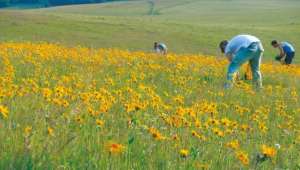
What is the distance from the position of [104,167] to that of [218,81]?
25.1 ft

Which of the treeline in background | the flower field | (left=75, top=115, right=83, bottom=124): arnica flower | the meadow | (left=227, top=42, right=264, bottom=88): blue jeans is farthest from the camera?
the treeline in background

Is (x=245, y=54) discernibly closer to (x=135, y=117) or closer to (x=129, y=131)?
(x=135, y=117)

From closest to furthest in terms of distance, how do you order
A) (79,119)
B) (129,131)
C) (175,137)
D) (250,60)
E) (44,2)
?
1. (175,137)
2. (79,119)
3. (129,131)
4. (250,60)
5. (44,2)

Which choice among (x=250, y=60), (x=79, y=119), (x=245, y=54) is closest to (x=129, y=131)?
(x=79, y=119)

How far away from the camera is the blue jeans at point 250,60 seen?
1174 centimetres

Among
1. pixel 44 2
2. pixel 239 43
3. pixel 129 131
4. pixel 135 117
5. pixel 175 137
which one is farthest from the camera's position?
pixel 44 2

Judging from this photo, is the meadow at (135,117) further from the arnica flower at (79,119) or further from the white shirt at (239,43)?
the white shirt at (239,43)

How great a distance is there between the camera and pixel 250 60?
12578 millimetres

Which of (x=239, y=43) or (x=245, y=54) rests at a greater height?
(x=239, y=43)

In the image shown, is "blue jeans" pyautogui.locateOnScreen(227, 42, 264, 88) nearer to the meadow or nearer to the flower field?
the meadow

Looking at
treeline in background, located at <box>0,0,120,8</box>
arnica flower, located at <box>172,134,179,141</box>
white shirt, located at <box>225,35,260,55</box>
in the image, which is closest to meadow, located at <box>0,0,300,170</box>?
arnica flower, located at <box>172,134,179,141</box>

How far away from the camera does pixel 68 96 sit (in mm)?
6129

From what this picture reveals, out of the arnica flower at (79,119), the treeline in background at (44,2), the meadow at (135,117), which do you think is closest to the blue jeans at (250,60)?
the meadow at (135,117)

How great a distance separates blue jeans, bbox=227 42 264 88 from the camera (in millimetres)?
11742
